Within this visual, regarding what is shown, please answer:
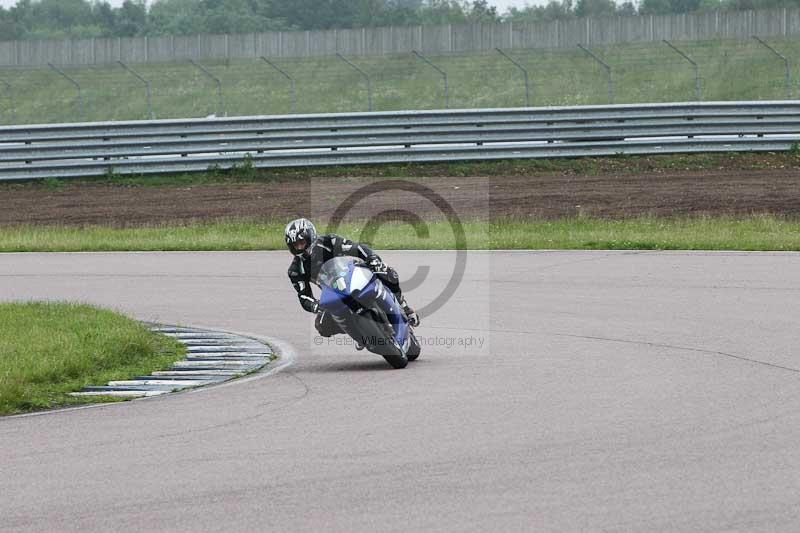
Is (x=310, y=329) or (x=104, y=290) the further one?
(x=104, y=290)

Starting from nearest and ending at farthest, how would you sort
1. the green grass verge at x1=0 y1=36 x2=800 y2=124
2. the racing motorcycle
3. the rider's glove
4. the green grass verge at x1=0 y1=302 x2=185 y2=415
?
the green grass verge at x1=0 y1=302 x2=185 y2=415 → the racing motorcycle → the rider's glove → the green grass verge at x1=0 y1=36 x2=800 y2=124

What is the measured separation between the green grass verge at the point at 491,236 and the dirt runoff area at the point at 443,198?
1.08 metres

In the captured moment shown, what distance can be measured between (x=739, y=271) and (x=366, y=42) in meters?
31.7

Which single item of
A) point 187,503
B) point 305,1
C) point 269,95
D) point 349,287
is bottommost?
point 187,503

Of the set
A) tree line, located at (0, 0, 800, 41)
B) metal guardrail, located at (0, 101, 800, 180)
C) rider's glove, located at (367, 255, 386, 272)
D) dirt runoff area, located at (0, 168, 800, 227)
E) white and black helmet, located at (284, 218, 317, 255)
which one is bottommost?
rider's glove, located at (367, 255, 386, 272)

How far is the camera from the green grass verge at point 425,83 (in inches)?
1773

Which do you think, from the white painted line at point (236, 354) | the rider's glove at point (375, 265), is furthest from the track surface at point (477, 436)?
the rider's glove at point (375, 265)

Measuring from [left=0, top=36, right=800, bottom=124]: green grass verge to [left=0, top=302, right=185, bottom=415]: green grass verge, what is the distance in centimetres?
3127

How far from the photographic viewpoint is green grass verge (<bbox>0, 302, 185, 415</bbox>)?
397 inches

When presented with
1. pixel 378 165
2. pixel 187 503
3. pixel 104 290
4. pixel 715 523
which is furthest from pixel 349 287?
pixel 378 165

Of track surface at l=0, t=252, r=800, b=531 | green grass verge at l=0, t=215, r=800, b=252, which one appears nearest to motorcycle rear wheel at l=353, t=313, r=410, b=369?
track surface at l=0, t=252, r=800, b=531

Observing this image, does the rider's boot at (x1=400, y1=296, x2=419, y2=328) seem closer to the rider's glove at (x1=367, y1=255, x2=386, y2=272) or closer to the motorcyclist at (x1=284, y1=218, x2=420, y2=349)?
the motorcyclist at (x1=284, y1=218, x2=420, y2=349)

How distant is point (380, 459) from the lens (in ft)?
25.2

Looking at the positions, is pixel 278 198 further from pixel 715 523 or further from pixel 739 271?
pixel 715 523
